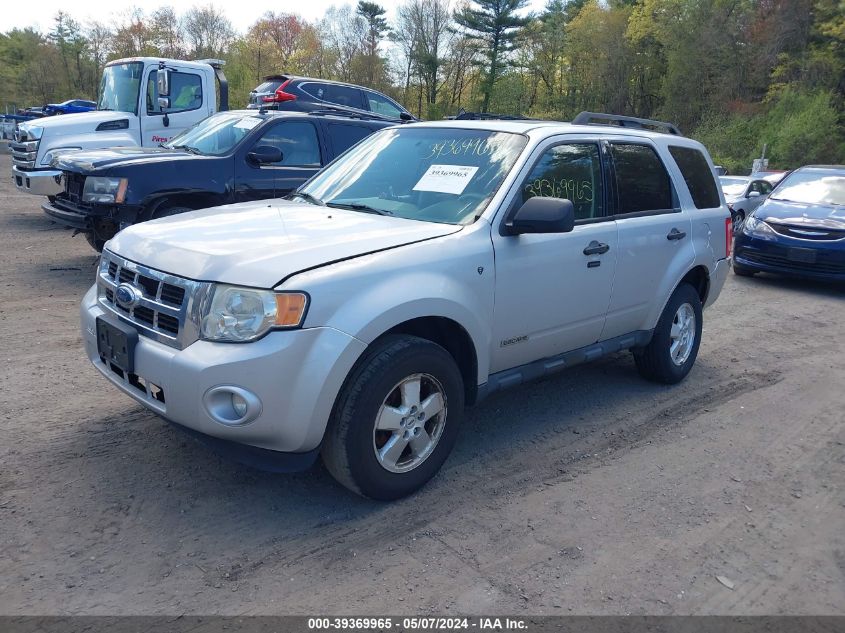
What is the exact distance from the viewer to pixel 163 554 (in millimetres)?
2979

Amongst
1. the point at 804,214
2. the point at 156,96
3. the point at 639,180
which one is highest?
the point at 156,96

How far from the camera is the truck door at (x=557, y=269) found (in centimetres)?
386

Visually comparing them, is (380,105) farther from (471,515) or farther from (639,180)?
(471,515)

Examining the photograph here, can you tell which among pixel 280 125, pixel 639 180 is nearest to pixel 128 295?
pixel 639 180

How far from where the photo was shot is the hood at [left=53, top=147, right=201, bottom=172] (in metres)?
7.19

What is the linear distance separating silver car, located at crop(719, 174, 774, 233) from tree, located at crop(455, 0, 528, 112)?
1883 inches

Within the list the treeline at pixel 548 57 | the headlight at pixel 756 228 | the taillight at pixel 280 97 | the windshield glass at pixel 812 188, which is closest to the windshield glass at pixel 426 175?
the headlight at pixel 756 228

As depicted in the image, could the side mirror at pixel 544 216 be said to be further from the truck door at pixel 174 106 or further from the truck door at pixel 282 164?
the truck door at pixel 174 106

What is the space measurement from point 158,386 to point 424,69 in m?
64.8

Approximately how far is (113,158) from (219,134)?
1.26 m

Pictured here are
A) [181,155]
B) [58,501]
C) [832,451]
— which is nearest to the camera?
[58,501]

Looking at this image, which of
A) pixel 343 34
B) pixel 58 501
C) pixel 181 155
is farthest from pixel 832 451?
pixel 343 34

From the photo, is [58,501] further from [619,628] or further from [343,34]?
[343,34]

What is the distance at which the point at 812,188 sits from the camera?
1055 centimetres
